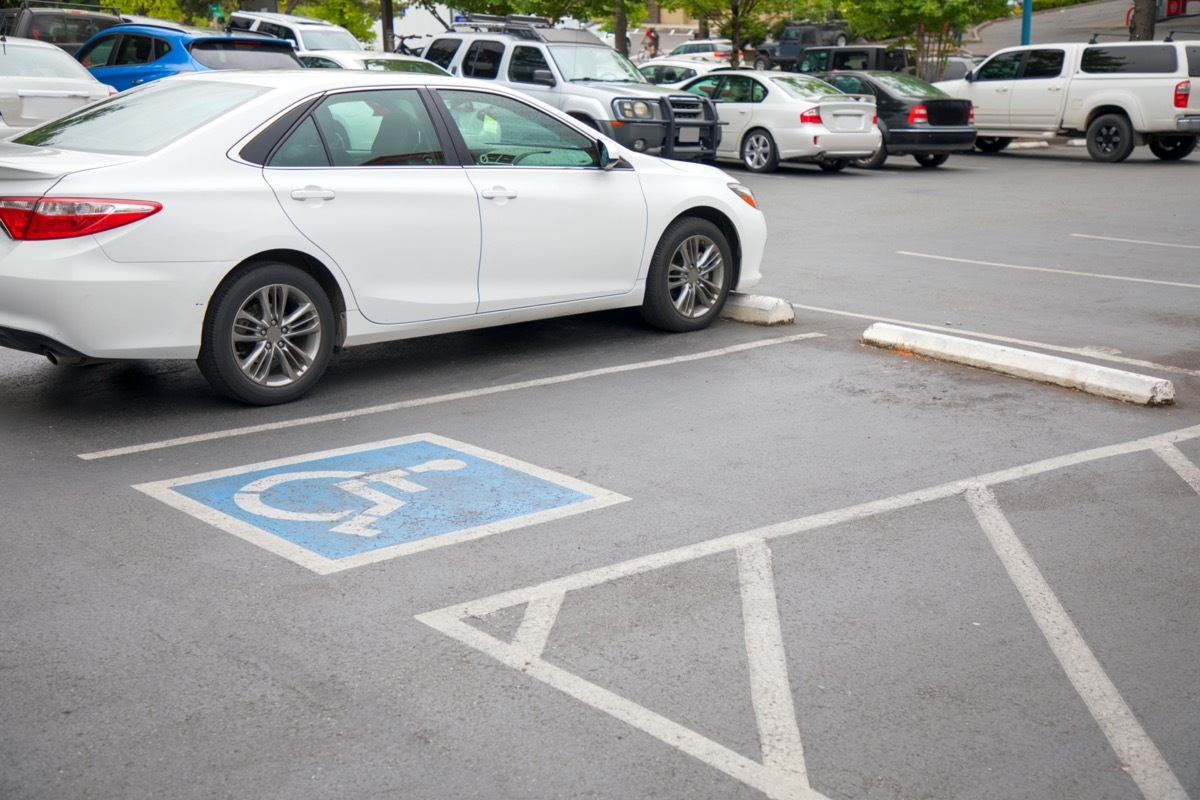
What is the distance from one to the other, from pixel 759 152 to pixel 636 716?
1830 centimetres

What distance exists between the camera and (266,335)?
694 centimetres

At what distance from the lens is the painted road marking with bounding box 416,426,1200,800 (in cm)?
364

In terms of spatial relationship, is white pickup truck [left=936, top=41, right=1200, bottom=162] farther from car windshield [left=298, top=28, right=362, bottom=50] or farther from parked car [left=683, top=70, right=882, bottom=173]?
car windshield [left=298, top=28, right=362, bottom=50]

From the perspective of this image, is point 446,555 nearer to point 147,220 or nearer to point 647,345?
point 147,220

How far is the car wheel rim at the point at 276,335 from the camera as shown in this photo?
6867 mm

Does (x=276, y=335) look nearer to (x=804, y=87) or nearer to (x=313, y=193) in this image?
(x=313, y=193)

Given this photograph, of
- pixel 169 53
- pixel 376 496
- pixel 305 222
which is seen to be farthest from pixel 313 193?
pixel 169 53

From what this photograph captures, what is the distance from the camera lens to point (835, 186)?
64.0 ft

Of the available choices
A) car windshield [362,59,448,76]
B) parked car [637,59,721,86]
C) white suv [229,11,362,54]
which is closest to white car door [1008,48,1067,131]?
parked car [637,59,721,86]

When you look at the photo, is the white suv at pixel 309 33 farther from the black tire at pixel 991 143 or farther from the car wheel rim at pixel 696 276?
the car wheel rim at pixel 696 276

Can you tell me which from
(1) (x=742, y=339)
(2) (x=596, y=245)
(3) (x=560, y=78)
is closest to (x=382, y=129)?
(2) (x=596, y=245)

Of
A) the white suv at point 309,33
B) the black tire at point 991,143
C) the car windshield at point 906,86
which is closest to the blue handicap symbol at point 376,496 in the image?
the white suv at point 309,33

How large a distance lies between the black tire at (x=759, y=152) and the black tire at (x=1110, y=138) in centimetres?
651

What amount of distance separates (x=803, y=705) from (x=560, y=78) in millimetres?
15734
